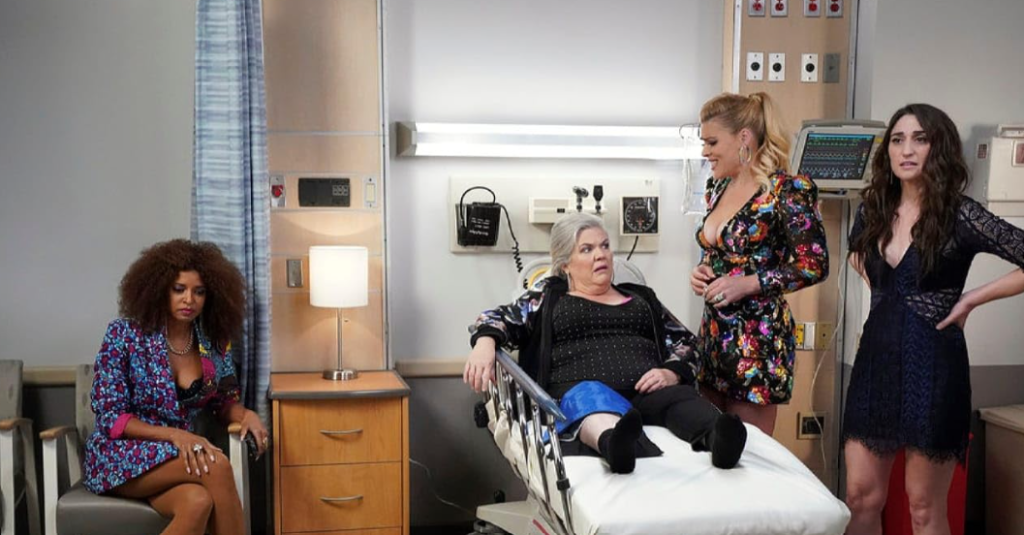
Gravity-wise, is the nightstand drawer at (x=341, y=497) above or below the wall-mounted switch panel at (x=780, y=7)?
below

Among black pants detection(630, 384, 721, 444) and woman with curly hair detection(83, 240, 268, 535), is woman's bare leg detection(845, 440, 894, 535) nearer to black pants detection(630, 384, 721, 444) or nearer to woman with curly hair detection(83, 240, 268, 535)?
black pants detection(630, 384, 721, 444)

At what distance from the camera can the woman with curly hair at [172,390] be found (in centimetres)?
293

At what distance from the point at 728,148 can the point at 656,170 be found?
1.22 metres

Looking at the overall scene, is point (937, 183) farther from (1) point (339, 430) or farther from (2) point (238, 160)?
(2) point (238, 160)

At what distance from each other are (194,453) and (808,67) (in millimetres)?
2766

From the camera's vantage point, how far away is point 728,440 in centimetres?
224

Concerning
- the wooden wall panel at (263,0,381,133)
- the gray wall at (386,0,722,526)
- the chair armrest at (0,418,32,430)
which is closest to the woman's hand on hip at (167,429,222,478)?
the chair armrest at (0,418,32,430)

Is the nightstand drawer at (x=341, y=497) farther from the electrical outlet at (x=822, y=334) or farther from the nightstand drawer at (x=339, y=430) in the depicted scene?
the electrical outlet at (x=822, y=334)

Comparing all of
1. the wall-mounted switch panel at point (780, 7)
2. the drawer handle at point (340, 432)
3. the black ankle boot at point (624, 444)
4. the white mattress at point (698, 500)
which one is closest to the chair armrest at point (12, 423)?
the drawer handle at point (340, 432)

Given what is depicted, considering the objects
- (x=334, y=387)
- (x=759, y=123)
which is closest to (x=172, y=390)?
(x=334, y=387)

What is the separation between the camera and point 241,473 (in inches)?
122

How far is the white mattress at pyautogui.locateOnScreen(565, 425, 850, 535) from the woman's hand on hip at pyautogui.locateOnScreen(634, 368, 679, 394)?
48 cm

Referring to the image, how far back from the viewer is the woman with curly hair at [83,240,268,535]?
2.93 meters

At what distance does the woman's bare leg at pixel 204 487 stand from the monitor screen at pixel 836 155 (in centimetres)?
239
